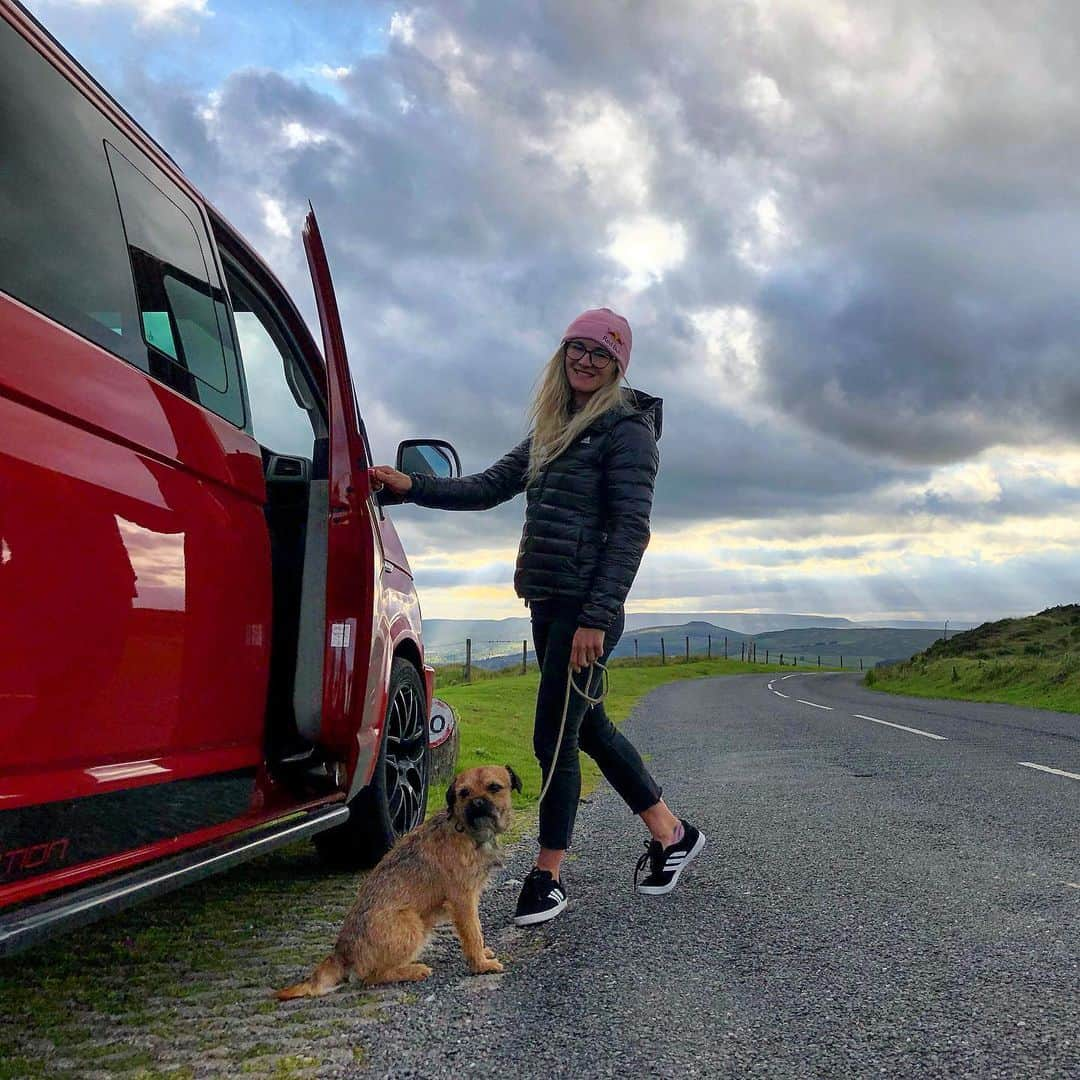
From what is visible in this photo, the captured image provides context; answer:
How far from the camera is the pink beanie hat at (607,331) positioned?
12.8 feet

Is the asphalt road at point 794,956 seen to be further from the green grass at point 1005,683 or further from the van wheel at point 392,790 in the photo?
the green grass at point 1005,683

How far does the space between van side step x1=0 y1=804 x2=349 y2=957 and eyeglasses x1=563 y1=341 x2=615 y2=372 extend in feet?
6.51

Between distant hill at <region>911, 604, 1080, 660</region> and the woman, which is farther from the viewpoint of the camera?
distant hill at <region>911, 604, 1080, 660</region>

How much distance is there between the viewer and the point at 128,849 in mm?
2393

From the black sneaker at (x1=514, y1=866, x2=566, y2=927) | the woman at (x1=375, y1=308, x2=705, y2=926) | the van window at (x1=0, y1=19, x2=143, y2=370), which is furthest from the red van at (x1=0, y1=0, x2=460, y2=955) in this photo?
the black sneaker at (x1=514, y1=866, x2=566, y2=927)

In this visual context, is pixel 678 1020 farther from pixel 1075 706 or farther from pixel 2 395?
pixel 1075 706

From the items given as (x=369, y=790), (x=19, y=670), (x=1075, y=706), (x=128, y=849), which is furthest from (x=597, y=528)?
(x=1075, y=706)

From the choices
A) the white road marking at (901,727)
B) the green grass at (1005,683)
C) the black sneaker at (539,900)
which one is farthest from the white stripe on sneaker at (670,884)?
the green grass at (1005,683)

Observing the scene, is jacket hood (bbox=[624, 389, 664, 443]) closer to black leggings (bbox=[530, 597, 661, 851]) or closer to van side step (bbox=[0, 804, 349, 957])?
black leggings (bbox=[530, 597, 661, 851])

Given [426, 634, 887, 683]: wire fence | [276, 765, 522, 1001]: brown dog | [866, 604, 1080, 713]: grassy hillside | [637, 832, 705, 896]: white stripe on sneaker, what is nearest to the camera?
[276, 765, 522, 1001]: brown dog

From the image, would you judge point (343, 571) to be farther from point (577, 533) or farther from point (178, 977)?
point (178, 977)

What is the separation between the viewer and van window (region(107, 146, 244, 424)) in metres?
2.70

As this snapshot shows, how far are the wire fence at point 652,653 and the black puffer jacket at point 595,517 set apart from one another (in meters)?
0.49

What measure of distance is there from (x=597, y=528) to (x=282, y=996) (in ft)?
6.38
